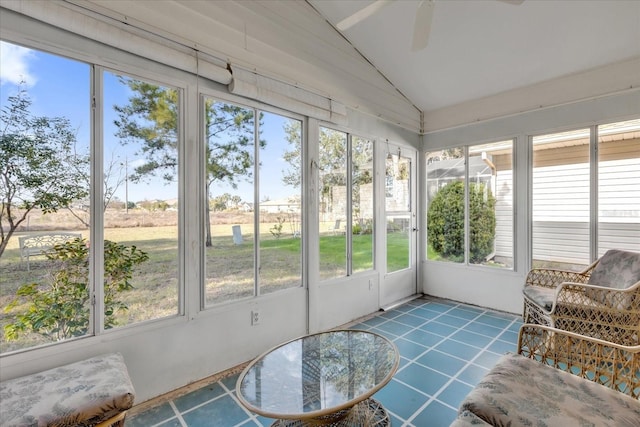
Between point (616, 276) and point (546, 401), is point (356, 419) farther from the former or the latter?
point (616, 276)

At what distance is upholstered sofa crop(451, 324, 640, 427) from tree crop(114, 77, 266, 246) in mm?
2045

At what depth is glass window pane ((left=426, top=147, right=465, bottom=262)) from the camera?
162 inches

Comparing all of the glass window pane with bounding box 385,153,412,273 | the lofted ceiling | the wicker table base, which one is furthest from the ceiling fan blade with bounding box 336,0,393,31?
the wicker table base

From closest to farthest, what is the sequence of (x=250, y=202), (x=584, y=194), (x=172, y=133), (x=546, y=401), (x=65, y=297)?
(x=546, y=401)
(x=65, y=297)
(x=172, y=133)
(x=250, y=202)
(x=584, y=194)

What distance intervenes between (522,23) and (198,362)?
400 cm

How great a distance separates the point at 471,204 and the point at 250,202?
3.01m

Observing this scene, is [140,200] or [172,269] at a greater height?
[140,200]

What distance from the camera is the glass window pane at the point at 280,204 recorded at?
2729 millimetres

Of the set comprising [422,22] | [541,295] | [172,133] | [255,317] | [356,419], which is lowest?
[356,419]

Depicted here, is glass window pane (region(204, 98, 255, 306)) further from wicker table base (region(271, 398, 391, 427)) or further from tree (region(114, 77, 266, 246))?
wicker table base (region(271, 398, 391, 427))

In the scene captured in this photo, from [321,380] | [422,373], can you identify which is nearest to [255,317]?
[321,380]

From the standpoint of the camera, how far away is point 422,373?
2.36 metres

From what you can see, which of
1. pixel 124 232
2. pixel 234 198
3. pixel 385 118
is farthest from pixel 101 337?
pixel 385 118

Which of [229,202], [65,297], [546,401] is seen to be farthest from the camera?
[229,202]
